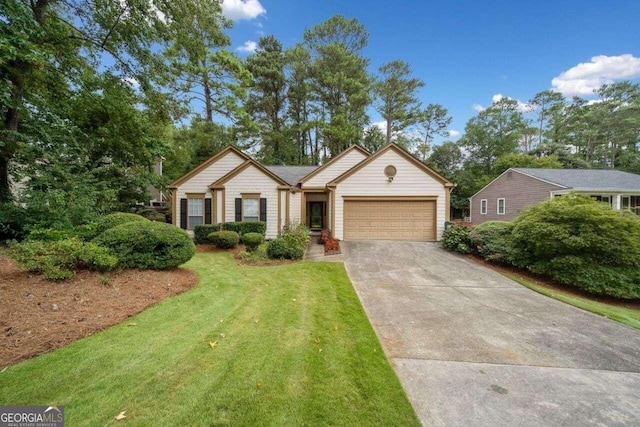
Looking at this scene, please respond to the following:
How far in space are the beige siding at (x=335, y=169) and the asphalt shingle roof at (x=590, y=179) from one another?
14.3 m

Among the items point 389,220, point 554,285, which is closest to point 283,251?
point 389,220

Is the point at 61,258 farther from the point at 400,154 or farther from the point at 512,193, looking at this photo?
the point at 512,193

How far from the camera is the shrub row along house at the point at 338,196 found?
42.7 feet

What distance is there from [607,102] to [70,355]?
5293 centimetres

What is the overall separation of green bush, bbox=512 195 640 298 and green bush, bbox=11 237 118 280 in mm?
12088

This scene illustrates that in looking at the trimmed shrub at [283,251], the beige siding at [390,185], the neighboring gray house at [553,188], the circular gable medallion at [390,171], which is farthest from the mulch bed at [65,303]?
the neighboring gray house at [553,188]

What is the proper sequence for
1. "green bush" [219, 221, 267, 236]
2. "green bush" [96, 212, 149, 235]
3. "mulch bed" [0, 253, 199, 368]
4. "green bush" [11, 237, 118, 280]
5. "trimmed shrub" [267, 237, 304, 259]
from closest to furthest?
1. "mulch bed" [0, 253, 199, 368]
2. "green bush" [11, 237, 118, 280]
3. "green bush" [96, 212, 149, 235]
4. "trimmed shrub" [267, 237, 304, 259]
5. "green bush" [219, 221, 267, 236]

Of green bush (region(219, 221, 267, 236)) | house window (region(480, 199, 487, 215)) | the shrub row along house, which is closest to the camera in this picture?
green bush (region(219, 221, 267, 236))

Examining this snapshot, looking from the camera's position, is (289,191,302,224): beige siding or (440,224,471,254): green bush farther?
(289,191,302,224): beige siding

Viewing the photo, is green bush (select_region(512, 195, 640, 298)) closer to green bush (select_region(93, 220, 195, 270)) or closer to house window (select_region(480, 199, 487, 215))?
green bush (select_region(93, 220, 195, 270))

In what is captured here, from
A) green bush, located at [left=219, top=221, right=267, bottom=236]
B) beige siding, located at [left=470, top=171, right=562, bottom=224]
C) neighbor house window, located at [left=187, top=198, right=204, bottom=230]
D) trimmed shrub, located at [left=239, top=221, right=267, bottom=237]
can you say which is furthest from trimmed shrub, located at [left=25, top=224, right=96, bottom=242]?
beige siding, located at [left=470, top=171, right=562, bottom=224]

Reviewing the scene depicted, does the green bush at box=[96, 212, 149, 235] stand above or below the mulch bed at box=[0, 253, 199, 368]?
above

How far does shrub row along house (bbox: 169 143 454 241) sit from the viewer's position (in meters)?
13.0

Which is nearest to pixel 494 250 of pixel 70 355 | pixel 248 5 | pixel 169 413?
pixel 169 413
